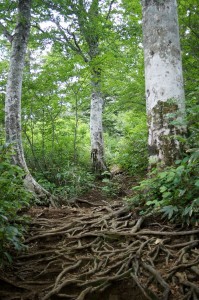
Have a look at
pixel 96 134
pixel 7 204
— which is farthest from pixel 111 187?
pixel 7 204

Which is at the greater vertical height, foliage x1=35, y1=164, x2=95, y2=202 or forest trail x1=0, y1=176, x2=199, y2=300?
foliage x1=35, y1=164, x2=95, y2=202

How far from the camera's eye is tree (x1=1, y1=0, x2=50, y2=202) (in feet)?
21.4

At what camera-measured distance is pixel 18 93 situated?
6977 millimetres

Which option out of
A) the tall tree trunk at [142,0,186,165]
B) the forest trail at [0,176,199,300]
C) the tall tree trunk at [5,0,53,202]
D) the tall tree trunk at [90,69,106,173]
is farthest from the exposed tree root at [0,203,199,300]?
the tall tree trunk at [90,69,106,173]

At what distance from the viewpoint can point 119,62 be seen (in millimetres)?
9812

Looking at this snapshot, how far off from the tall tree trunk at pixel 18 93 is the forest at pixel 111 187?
0.09ft

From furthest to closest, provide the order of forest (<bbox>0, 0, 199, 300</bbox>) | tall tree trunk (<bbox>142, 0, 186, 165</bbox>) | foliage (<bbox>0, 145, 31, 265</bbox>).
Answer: tall tree trunk (<bbox>142, 0, 186, 165</bbox>) → foliage (<bbox>0, 145, 31, 265</bbox>) → forest (<bbox>0, 0, 199, 300</bbox>)

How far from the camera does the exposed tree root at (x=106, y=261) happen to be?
269cm

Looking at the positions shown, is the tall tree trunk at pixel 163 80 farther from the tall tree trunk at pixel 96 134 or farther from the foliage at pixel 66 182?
the tall tree trunk at pixel 96 134

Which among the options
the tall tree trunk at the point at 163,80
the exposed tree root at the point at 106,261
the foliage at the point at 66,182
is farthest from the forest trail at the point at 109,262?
the foliage at the point at 66,182

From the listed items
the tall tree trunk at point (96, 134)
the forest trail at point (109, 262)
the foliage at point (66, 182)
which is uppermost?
the tall tree trunk at point (96, 134)

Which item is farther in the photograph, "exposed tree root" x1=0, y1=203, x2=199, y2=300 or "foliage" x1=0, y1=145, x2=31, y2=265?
"foliage" x1=0, y1=145, x2=31, y2=265

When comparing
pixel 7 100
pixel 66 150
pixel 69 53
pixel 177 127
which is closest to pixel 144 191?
pixel 177 127

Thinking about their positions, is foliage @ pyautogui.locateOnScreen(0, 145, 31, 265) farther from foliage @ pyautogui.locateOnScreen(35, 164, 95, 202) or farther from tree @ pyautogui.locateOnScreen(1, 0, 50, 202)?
foliage @ pyautogui.locateOnScreen(35, 164, 95, 202)
